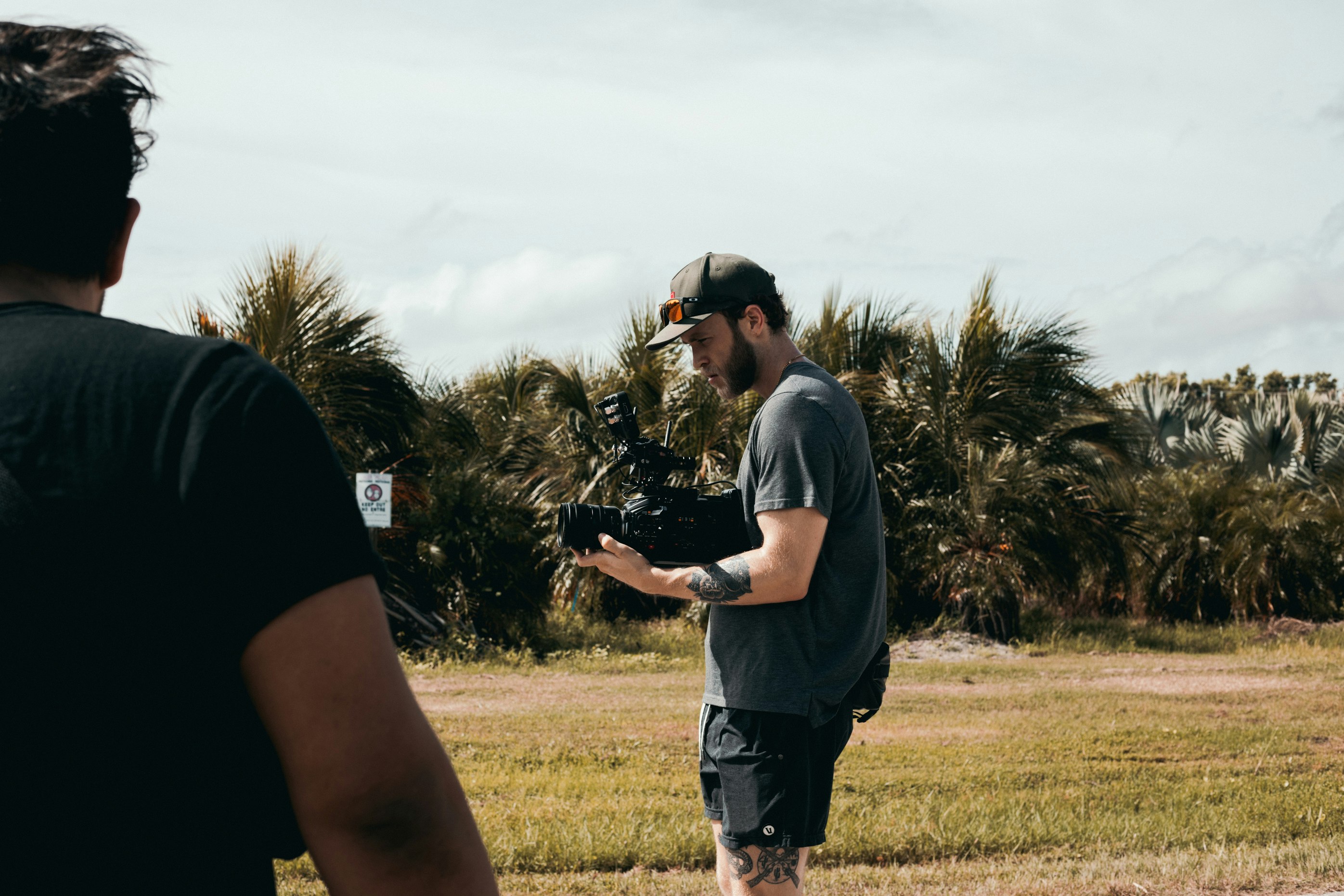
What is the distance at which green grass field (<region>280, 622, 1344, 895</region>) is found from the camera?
15.6ft

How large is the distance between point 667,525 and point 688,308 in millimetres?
590

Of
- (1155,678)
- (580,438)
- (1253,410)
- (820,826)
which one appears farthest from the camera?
(1253,410)

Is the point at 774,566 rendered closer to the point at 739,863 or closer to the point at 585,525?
the point at 585,525

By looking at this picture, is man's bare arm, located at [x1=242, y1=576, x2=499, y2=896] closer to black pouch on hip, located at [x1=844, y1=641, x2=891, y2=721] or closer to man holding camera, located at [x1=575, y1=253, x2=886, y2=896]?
man holding camera, located at [x1=575, y1=253, x2=886, y2=896]

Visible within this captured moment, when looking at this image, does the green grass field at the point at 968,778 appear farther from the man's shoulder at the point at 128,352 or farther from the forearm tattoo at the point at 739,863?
the man's shoulder at the point at 128,352

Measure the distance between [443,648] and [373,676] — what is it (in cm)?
1092

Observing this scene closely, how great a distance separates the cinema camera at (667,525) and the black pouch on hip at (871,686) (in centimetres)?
44

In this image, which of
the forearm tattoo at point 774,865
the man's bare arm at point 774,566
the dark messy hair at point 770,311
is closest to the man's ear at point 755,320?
the dark messy hair at point 770,311

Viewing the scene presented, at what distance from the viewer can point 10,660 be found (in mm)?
975

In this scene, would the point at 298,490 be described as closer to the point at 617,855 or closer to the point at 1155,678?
the point at 617,855

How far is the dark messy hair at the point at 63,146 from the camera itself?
1080mm

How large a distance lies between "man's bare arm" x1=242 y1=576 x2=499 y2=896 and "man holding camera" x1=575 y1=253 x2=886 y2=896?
1842mm


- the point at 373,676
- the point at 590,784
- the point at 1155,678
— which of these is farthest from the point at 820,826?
the point at 1155,678

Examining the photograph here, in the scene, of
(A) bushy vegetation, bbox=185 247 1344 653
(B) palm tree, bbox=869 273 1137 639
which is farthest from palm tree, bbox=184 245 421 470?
(B) palm tree, bbox=869 273 1137 639
